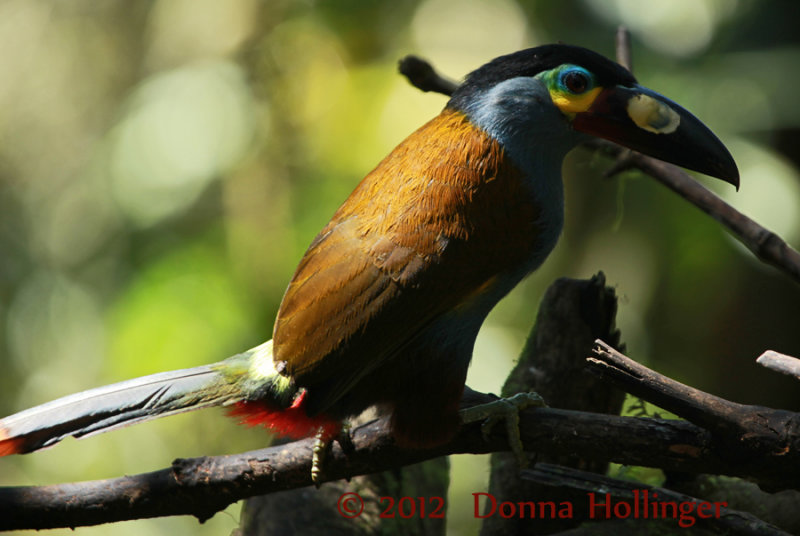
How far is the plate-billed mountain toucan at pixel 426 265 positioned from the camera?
1970 millimetres

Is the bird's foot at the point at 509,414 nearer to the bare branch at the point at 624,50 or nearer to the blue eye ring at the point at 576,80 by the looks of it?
the blue eye ring at the point at 576,80

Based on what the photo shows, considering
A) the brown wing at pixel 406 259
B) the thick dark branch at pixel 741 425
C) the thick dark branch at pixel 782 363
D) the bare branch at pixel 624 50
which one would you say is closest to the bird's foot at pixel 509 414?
the brown wing at pixel 406 259

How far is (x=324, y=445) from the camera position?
203 centimetres

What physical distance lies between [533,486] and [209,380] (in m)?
1.02

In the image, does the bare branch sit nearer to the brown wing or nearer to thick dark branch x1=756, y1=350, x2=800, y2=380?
the brown wing

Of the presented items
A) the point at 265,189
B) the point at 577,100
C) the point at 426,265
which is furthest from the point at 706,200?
the point at 265,189

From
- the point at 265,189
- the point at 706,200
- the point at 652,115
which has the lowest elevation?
the point at 706,200

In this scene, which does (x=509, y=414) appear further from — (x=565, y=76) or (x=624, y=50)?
(x=624, y=50)

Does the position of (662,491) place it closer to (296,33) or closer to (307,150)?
(307,150)

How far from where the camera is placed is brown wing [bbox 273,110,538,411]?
196 centimetres

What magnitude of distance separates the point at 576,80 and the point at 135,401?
140cm

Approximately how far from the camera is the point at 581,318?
2.44 meters

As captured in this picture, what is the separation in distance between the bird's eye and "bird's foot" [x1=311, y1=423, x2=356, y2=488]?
1.06 metres

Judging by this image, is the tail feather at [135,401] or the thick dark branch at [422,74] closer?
the tail feather at [135,401]
